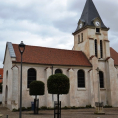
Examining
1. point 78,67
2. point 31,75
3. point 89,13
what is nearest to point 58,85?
point 31,75

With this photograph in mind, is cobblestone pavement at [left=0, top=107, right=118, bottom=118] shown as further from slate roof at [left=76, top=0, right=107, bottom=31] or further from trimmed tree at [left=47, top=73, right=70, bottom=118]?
slate roof at [left=76, top=0, right=107, bottom=31]

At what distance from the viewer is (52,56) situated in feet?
110

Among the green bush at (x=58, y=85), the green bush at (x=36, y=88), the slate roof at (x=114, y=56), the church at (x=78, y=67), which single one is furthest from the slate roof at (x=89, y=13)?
the green bush at (x=58, y=85)

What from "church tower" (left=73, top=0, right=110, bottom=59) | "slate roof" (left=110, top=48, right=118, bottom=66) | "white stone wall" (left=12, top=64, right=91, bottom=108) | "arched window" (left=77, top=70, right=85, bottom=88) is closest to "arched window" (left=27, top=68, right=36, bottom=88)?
"white stone wall" (left=12, top=64, right=91, bottom=108)

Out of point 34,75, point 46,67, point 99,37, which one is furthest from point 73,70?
point 99,37

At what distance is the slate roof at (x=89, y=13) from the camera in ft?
122

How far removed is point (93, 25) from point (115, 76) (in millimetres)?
11074

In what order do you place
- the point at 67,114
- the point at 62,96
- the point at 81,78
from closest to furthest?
1. the point at 67,114
2. the point at 62,96
3. the point at 81,78

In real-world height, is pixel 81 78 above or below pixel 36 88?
above

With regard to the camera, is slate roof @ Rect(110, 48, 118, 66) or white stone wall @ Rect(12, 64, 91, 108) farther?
slate roof @ Rect(110, 48, 118, 66)

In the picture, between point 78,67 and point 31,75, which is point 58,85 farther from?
point 78,67

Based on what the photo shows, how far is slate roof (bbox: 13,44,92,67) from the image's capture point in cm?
3115

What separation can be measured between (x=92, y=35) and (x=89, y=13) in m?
5.20

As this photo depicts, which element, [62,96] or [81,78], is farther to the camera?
[81,78]
